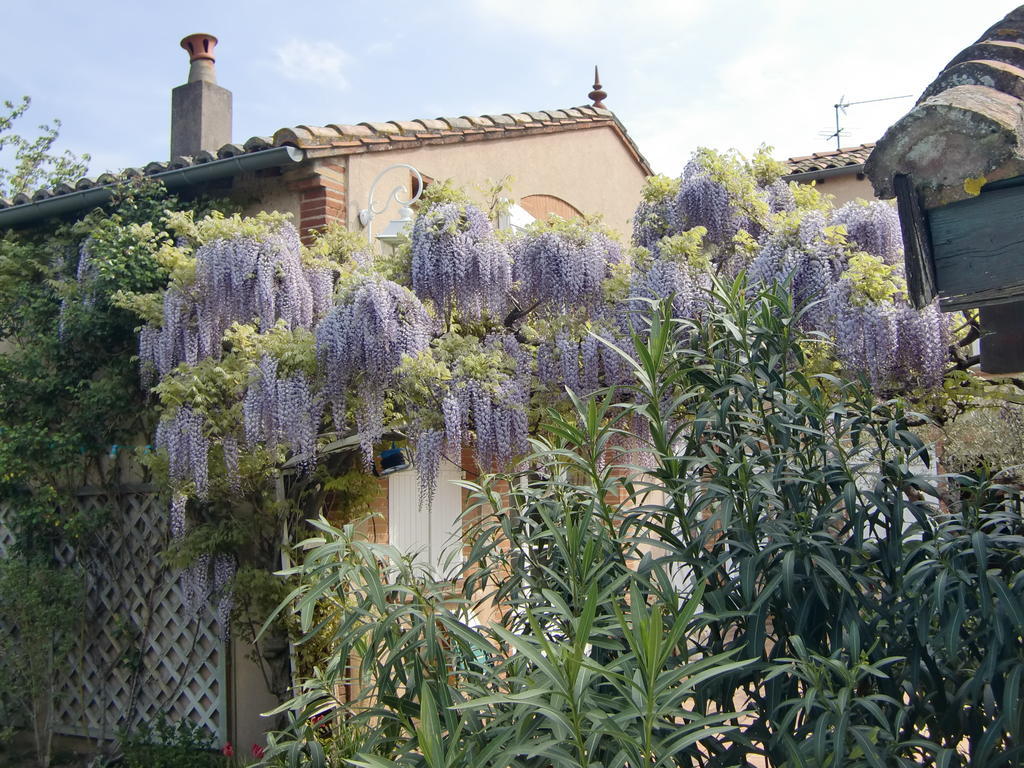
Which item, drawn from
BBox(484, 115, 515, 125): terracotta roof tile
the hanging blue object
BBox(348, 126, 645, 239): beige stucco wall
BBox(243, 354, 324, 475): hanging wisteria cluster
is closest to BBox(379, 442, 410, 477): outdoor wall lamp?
the hanging blue object

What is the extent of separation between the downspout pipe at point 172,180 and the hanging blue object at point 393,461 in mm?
1959

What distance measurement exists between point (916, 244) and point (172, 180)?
5541mm

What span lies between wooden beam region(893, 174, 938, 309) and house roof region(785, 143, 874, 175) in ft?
27.2

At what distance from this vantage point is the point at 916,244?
211cm

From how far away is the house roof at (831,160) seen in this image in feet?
33.1

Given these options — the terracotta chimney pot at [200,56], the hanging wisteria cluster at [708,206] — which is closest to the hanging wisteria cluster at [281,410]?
the hanging wisteria cluster at [708,206]

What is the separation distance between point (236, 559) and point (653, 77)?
3.94 meters

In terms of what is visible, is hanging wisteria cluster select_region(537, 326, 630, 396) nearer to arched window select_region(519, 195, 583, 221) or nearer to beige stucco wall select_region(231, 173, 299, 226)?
beige stucco wall select_region(231, 173, 299, 226)

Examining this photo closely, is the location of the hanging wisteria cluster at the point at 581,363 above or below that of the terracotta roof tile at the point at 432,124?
below

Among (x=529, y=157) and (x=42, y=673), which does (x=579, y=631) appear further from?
(x=529, y=157)

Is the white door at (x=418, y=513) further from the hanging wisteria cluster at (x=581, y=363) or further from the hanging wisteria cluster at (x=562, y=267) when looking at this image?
the hanging wisteria cluster at (x=562, y=267)

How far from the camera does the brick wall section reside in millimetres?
6188

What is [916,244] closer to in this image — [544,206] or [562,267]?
[562,267]

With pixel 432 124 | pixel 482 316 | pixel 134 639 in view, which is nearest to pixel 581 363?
pixel 482 316
